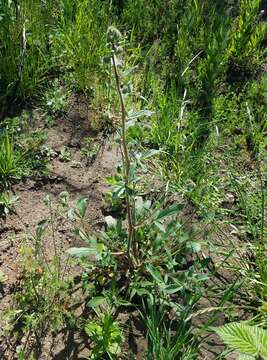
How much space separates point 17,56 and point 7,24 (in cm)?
18

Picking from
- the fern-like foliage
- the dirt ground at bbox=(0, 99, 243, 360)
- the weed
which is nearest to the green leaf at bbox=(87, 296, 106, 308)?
the dirt ground at bbox=(0, 99, 243, 360)

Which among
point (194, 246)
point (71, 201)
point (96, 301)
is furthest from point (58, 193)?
point (194, 246)

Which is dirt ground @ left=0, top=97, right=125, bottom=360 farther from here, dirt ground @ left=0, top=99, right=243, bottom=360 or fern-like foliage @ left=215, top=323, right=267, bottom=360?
fern-like foliage @ left=215, top=323, right=267, bottom=360

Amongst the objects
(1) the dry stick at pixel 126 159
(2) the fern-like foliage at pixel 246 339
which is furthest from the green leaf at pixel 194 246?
(2) the fern-like foliage at pixel 246 339

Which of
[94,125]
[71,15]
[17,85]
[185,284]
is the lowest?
[185,284]

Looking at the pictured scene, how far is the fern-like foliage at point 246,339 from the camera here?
1205 millimetres

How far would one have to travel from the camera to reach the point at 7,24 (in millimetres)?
2635

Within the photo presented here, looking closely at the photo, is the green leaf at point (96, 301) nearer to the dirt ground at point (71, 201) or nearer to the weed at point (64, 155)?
the dirt ground at point (71, 201)

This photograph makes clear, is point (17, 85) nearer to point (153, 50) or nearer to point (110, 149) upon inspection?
point (110, 149)

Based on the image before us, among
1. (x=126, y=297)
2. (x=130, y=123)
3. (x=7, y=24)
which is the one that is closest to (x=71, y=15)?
(x=7, y=24)

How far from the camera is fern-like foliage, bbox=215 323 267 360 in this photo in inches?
47.4

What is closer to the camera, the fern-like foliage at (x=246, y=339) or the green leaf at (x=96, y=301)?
the fern-like foliage at (x=246, y=339)

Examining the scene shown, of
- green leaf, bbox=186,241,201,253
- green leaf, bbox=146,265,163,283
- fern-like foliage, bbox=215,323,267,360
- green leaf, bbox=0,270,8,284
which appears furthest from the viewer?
green leaf, bbox=0,270,8,284

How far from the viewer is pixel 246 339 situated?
123cm
